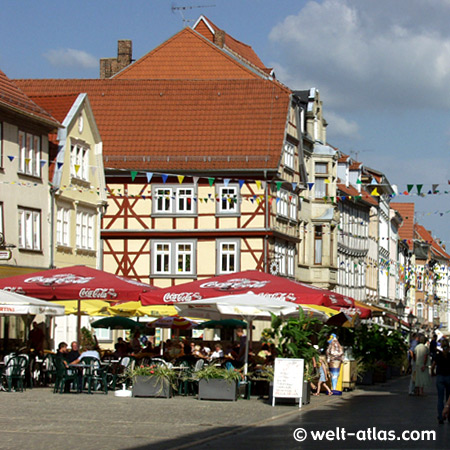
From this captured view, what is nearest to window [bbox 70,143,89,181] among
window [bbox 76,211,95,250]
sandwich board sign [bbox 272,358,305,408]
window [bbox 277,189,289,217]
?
window [bbox 76,211,95,250]

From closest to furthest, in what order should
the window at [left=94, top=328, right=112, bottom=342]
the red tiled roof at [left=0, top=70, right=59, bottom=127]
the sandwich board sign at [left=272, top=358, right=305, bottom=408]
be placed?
the sandwich board sign at [left=272, top=358, right=305, bottom=408], the red tiled roof at [left=0, top=70, right=59, bottom=127], the window at [left=94, top=328, right=112, bottom=342]

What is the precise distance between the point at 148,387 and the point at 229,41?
48.5 m

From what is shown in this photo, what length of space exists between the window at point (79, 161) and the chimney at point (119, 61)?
69.0 ft

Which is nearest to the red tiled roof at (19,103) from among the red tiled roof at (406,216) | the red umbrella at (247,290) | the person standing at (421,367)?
the red umbrella at (247,290)

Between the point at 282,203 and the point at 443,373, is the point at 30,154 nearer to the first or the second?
the point at 282,203

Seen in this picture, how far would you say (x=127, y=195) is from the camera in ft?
177

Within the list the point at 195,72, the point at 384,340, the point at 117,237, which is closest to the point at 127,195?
the point at 117,237

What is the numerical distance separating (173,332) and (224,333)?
256 centimetres

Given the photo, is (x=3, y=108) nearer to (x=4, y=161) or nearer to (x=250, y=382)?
(x=4, y=161)

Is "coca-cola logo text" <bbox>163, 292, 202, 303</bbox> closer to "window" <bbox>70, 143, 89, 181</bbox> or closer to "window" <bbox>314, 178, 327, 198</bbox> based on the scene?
"window" <bbox>70, 143, 89, 181</bbox>

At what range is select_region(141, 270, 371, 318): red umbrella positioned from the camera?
2516 cm

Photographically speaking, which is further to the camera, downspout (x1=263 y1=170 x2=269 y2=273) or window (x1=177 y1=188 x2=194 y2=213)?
window (x1=177 y1=188 x2=194 y2=213)

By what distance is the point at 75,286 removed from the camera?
2645cm

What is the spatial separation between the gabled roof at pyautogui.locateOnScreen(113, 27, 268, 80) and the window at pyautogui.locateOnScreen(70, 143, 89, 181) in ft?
60.7
